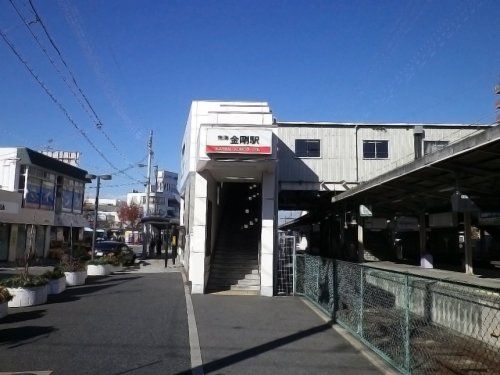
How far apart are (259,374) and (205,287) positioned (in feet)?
29.4

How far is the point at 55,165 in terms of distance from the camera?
33.4 metres

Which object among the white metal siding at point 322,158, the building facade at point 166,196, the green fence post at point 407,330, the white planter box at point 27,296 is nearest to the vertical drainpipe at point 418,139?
the white metal siding at point 322,158

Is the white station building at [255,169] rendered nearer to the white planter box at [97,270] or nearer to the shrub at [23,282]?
the white planter box at [97,270]

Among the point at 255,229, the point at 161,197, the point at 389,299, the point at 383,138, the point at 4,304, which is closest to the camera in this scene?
the point at 389,299

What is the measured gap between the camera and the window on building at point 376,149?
97.4 feet

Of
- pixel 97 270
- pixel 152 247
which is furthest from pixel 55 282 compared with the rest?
pixel 152 247

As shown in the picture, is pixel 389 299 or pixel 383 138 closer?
pixel 389 299

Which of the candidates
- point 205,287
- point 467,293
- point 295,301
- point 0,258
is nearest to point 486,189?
point 295,301

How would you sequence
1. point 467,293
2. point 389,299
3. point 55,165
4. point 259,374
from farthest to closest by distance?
point 55,165 → point 389,299 → point 259,374 → point 467,293

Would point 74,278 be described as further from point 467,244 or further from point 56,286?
point 467,244

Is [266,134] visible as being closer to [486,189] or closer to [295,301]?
[295,301]

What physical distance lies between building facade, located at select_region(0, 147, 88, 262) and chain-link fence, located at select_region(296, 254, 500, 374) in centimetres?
2257

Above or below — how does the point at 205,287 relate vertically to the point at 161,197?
below

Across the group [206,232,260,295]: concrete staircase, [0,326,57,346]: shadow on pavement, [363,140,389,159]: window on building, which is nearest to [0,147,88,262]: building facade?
[206,232,260,295]: concrete staircase
